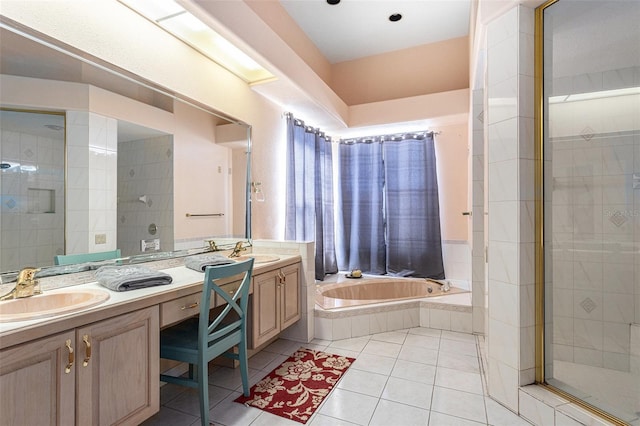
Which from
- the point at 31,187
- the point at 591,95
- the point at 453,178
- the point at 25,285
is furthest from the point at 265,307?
the point at 453,178

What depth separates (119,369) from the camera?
1244 millimetres

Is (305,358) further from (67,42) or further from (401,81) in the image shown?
(401,81)

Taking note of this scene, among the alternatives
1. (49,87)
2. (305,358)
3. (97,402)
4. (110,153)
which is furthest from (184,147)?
(305,358)

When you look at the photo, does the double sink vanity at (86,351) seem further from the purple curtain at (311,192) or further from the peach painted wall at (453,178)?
the peach painted wall at (453,178)

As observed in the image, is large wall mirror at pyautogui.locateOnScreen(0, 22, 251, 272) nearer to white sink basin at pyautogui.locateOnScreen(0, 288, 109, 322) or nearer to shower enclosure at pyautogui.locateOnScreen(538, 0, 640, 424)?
white sink basin at pyautogui.locateOnScreen(0, 288, 109, 322)

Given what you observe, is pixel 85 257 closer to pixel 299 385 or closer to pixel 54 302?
pixel 54 302

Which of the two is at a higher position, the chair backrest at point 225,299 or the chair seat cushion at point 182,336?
the chair backrest at point 225,299

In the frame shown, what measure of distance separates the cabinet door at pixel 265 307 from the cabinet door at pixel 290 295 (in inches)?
3.2

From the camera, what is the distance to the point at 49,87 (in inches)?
56.8

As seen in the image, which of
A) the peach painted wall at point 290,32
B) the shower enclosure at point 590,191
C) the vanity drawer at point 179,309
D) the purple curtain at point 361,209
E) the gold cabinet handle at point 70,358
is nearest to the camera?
the gold cabinet handle at point 70,358

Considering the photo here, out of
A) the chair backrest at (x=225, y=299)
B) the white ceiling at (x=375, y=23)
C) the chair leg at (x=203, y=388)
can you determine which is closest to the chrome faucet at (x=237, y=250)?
the chair backrest at (x=225, y=299)

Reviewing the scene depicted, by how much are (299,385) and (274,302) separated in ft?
1.97

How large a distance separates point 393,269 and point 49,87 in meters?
3.85

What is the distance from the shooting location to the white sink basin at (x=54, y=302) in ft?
3.69
